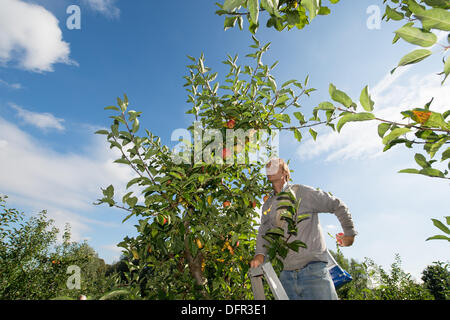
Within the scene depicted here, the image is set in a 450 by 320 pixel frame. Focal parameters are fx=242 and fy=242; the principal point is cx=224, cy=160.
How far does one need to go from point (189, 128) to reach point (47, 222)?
867cm

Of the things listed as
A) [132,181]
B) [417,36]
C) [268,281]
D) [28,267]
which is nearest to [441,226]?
[417,36]

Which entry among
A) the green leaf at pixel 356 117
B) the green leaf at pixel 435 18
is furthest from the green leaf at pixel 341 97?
the green leaf at pixel 435 18

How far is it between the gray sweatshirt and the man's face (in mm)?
224

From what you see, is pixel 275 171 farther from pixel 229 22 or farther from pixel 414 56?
pixel 414 56

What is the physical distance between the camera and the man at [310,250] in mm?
1838

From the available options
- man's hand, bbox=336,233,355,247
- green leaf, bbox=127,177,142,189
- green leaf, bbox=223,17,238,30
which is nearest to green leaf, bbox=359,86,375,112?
green leaf, bbox=223,17,238,30

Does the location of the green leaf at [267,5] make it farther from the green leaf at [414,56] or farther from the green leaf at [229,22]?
the green leaf at [229,22]

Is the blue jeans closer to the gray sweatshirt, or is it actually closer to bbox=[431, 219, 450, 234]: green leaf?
the gray sweatshirt

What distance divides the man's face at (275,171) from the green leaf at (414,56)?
172 cm

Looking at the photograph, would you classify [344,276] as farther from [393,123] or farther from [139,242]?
[139,242]

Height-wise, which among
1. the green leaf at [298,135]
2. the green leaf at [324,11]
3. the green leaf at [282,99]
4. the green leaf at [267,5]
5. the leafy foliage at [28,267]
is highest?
the green leaf at [282,99]

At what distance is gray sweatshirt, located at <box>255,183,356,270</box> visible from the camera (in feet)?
6.38
